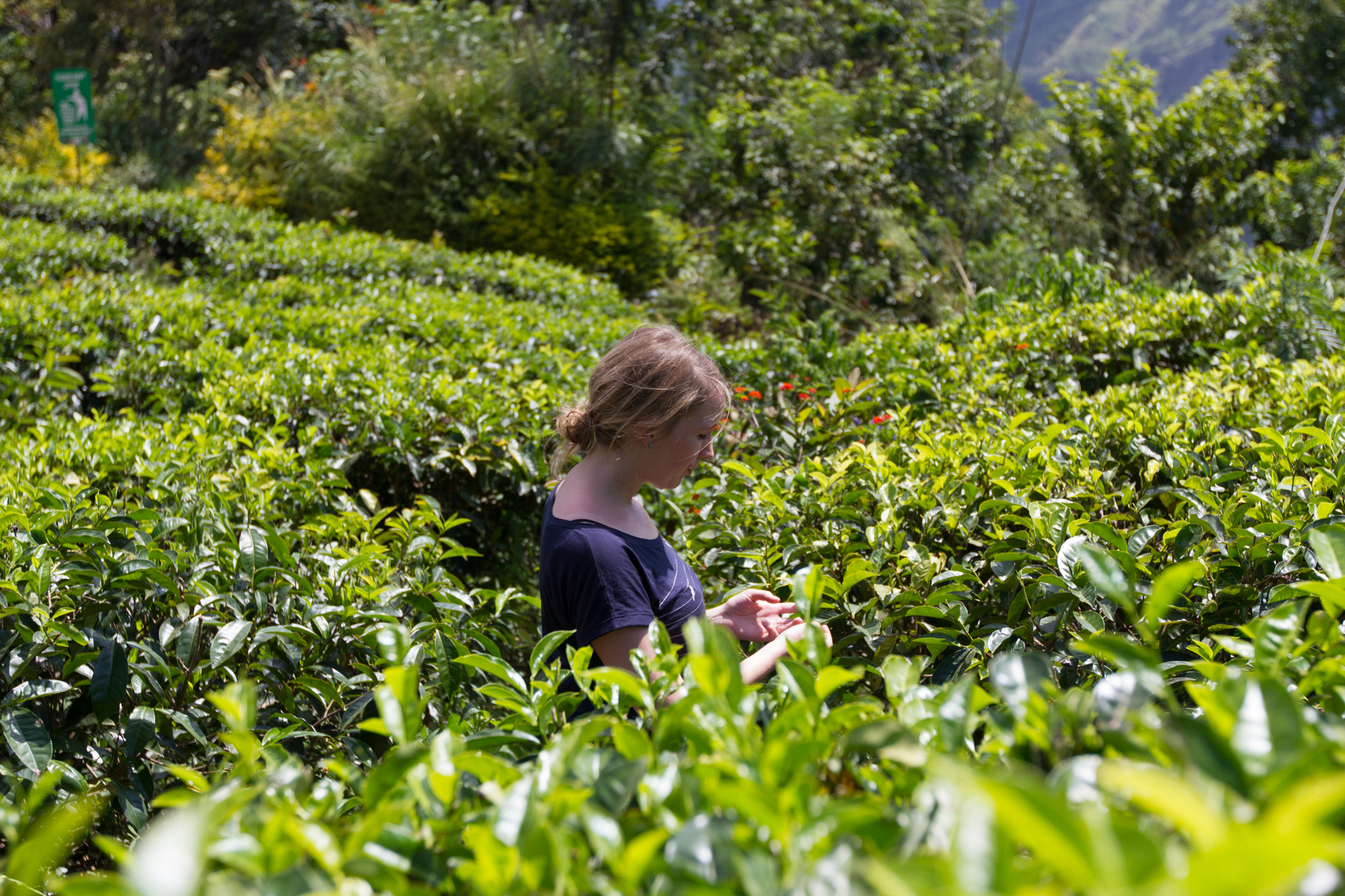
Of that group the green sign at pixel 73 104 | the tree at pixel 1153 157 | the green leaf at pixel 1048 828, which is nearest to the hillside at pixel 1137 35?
the tree at pixel 1153 157

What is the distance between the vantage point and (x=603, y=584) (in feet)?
5.82

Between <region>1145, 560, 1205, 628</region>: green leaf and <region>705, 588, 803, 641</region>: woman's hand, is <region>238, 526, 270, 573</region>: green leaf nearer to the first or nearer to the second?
<region>705, 588, 803, 641</region>: woman's hand

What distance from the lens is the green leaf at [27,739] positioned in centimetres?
156

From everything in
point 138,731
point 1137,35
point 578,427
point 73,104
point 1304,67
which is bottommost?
point 138,731

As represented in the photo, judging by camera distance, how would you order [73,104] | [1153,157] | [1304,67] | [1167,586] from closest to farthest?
[1167,586] → [73,104] → [1153,157] → [1304,67]

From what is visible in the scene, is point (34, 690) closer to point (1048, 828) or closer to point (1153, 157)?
point (1048, 828)

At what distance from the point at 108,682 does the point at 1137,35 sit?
107 meters

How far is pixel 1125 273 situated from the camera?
24.1ft

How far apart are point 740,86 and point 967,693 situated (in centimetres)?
1239

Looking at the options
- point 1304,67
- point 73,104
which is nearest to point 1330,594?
point 73,104

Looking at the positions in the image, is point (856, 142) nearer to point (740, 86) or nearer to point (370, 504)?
point (740, 86)

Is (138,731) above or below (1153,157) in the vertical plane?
below

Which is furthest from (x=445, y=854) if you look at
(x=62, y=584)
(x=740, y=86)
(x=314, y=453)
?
(x=740, y=86)

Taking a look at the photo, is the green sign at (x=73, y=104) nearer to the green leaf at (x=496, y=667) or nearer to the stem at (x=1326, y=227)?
the green leaf at (x=496, y=667)
